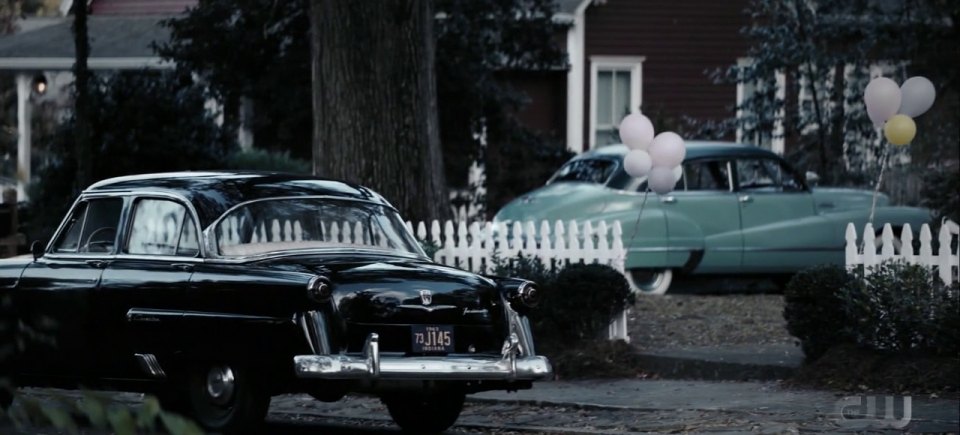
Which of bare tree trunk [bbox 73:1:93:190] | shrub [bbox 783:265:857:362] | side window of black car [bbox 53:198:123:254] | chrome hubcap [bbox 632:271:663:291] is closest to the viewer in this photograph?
side window of black car [bbox 53:198:123:254]

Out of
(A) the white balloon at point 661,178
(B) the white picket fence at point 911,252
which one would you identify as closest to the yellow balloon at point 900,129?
(B) the white picket fence at point 911,252

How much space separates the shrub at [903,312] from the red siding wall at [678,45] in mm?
19455

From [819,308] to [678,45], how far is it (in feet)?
65.4

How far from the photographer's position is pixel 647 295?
56.0 ft

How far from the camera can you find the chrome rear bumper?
878 cm

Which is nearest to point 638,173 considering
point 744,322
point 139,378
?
point 744,322

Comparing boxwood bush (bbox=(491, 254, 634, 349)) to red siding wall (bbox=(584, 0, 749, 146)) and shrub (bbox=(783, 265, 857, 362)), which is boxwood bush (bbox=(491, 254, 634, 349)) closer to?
shrub (bbox=(783, 265, 857, 362))

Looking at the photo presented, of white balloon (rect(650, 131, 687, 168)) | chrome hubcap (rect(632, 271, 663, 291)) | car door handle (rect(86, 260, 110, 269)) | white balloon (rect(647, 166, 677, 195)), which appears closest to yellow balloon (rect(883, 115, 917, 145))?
white balloon (rect(650, 131, 687, 168))

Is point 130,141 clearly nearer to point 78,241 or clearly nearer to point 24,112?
point 24,112

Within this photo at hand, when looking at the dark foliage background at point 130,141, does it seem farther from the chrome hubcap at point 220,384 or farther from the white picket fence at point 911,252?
the chrome hubcap at point 220,384

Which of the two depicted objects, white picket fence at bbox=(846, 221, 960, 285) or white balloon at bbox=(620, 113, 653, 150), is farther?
white balloon at bbox=(620, 113, 653, 150)

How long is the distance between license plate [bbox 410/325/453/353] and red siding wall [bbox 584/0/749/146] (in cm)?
2218

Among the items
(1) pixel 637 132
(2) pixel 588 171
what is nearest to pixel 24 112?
(2) pixel 588 171

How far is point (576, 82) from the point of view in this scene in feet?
101
